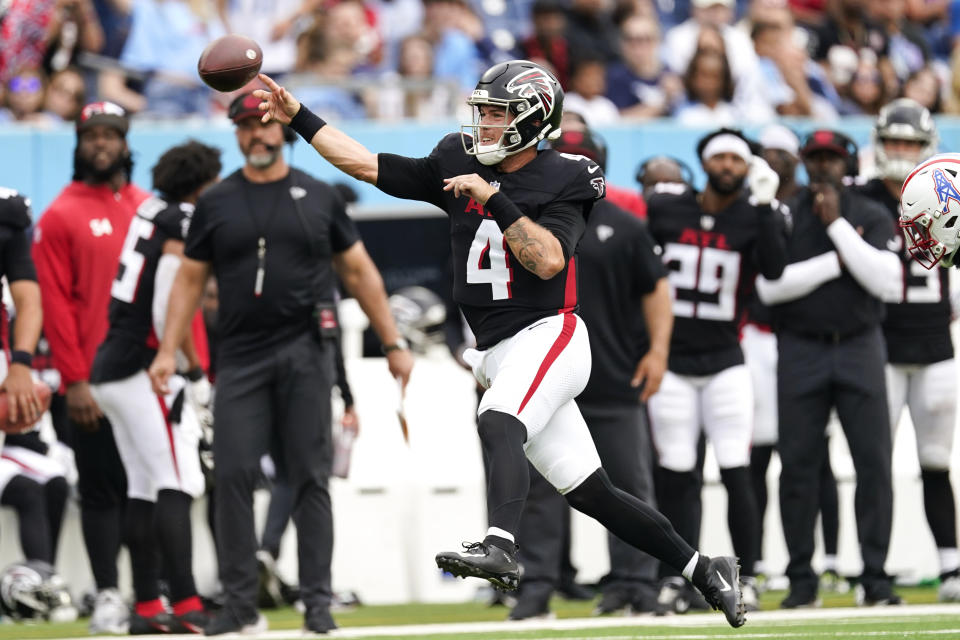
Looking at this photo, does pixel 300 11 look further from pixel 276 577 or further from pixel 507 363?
pixel 507 363

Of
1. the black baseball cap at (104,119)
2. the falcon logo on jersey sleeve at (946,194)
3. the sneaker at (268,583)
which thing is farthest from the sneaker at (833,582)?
the black baseball cap at (104,119)

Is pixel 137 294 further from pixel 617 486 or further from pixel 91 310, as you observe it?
pixel 617 486

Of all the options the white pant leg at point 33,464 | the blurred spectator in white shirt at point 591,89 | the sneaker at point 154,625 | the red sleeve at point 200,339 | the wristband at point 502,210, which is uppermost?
the blurred spectator in white shirt at point 591,89

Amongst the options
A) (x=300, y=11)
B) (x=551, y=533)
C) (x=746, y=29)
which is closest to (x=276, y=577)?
(x=551, y=533)

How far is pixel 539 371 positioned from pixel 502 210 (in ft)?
1.91

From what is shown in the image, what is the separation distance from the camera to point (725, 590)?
6.01 metres

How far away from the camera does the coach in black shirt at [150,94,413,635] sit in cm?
731

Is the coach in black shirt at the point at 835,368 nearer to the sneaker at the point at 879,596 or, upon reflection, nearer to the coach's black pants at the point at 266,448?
the sneaker at the point at 879,596

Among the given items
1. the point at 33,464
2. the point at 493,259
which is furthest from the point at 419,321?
the point at 493,259

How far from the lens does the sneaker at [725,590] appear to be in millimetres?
5977

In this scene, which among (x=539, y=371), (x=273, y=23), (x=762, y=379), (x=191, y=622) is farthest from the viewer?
(x=273, y=23)

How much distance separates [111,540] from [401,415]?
62.4 inches

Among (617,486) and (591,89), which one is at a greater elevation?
(591,89)

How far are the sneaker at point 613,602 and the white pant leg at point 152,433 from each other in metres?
1.98
